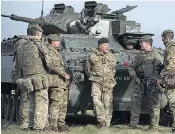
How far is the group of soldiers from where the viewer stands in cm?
882

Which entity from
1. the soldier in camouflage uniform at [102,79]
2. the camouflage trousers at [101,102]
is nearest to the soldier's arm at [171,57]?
the soldier in camouflage uniform at [102,79]

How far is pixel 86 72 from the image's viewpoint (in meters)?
10.1

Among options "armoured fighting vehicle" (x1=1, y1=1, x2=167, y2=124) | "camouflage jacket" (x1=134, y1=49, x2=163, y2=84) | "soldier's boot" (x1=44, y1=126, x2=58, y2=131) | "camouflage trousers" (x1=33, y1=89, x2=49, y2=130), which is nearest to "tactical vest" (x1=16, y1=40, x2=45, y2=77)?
"camouflage trousers" (x1=33, y1=89, x2=49, y2=130)

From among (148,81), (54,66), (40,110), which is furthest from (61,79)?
(148,81)

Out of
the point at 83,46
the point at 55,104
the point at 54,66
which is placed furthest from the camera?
the point at 83,46

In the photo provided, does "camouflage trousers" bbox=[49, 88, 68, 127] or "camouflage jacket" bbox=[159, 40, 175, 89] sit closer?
"camouflage jacket" bbox=[159, 40, 175, 89]

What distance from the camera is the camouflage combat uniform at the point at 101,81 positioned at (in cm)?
988

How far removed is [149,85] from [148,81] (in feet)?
0.29

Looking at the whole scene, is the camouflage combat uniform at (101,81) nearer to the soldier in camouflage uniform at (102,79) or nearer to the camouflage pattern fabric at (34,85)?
the soldier in camouflage uniform at (102,79)

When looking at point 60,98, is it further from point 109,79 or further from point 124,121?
point 124,121

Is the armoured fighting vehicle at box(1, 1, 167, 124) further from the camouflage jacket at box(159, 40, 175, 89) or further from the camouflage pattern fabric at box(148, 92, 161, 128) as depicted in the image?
the camouflage jacket at box(159, 40, 175, 89)

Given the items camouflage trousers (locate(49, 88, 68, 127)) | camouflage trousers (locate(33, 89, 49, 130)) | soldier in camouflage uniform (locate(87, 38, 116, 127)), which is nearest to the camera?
camouflage trousers (locate(33, 89, 49, 130))

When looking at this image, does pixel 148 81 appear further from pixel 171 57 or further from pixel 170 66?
pixel 171 57

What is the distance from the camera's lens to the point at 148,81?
9.87 m
